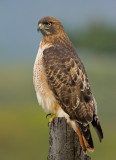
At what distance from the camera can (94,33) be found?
41406 mm

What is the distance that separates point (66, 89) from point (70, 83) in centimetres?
11

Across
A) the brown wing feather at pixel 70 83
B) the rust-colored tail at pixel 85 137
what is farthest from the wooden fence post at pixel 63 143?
the brown wing feather at pixel 70 83

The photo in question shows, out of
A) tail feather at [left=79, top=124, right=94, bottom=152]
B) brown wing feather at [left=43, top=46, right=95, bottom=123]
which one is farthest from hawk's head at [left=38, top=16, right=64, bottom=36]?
tail feather at [left=79, top=124, right=94, bottom=152]

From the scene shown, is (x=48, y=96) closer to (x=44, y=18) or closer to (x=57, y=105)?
(x=57, y=105)

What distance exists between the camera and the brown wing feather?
6305 mm

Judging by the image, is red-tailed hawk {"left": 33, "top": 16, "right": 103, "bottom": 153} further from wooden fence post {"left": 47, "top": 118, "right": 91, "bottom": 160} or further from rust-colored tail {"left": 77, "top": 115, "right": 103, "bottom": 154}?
wooden fence post {"left": 47, "top": 118, "right": 91, "bottom": 160}

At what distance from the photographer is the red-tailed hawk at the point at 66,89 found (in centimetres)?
621

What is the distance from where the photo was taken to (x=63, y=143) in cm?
579

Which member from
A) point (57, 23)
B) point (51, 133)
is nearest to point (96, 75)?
point (57, 23)

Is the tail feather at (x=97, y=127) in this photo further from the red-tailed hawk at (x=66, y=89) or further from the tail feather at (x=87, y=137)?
the tail feather at (x=87, y=137)

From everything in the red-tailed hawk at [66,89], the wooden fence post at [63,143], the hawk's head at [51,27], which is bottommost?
the wooden fence post at [63,143]

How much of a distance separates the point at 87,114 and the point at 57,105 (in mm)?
621

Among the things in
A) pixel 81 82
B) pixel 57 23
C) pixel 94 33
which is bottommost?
pixel 81 82

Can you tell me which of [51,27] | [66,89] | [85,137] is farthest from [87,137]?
[51,27]
